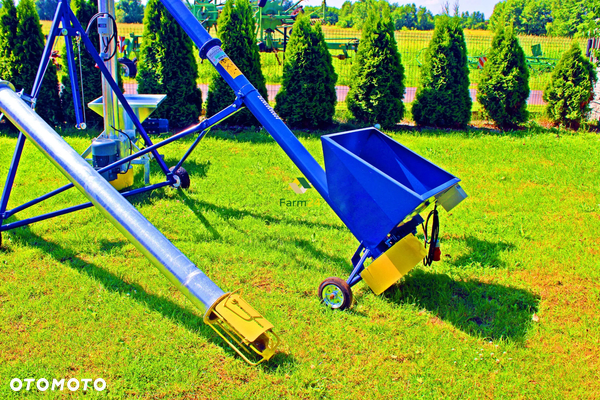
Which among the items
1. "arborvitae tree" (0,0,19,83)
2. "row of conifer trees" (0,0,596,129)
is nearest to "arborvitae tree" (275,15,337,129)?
"row of conifer trees" (0,0,596,129)

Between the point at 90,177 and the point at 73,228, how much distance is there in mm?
2047

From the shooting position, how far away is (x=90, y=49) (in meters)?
4.61

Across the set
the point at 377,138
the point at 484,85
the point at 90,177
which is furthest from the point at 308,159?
the point at 484,85

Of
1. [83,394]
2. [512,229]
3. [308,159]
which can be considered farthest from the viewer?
[512,229]

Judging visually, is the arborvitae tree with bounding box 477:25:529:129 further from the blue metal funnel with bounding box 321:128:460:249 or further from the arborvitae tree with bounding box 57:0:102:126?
the arborvitae tree with bounding box 57:0:102:126

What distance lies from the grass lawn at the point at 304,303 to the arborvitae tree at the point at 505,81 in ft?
11.2

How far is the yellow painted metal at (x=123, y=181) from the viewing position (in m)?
5.49

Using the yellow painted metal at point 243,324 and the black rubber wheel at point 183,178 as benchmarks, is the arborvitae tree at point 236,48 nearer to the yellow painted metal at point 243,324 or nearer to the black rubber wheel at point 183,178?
the black rubber wheel at point 183,178

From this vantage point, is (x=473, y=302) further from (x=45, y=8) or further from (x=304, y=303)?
(x=45, y=8)

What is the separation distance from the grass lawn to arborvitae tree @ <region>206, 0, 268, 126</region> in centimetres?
317

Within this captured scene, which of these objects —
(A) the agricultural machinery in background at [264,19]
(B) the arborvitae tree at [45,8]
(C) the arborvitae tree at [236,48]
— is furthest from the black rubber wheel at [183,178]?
(B) the arborvitae tree at [45,8]

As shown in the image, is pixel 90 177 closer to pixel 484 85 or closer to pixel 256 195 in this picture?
pixel 256 195

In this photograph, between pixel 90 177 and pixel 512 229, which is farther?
pixel 512 229

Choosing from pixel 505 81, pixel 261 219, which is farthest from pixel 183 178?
pixel 505 81
